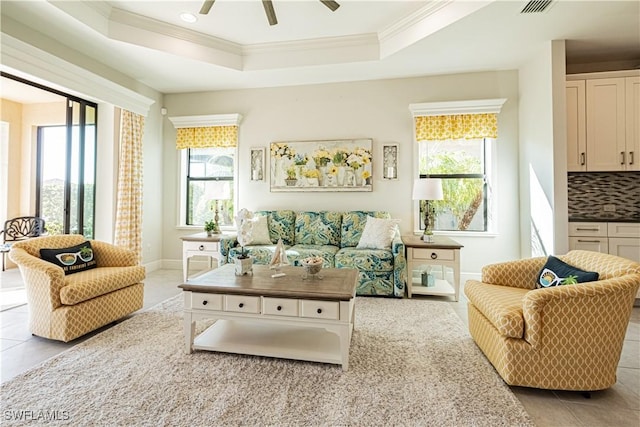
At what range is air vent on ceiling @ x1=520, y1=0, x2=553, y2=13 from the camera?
269 centimetres

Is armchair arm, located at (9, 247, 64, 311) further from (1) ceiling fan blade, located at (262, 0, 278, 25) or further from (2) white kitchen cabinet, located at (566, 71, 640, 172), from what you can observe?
(2) white kitchen cabinet, located at (566, 71, 640, 172)

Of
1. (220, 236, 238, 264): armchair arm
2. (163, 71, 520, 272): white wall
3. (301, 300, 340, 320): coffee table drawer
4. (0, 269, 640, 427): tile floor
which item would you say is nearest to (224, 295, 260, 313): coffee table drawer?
(301, 300, 340, 320): coffee table drawer

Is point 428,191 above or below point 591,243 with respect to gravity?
above

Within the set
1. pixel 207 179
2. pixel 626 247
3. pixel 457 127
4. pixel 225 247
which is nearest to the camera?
pixel 626 247

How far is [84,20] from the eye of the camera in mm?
3111

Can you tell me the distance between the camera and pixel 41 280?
2.40 m

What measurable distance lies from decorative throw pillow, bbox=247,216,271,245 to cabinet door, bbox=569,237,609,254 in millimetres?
3555

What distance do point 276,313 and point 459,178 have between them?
3433mm

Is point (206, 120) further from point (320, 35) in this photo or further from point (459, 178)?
point (459, 178)

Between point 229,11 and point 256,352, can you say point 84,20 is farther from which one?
point 256,352

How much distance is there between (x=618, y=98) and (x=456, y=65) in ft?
5.74

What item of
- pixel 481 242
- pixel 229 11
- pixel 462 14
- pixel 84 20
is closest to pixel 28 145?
pixel 84 20

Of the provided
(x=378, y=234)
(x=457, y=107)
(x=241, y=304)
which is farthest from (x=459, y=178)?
(x=241, y=304)

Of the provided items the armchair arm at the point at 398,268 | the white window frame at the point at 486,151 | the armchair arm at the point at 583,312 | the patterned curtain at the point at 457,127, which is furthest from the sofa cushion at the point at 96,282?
the patterned curtain at the point at 457,127
